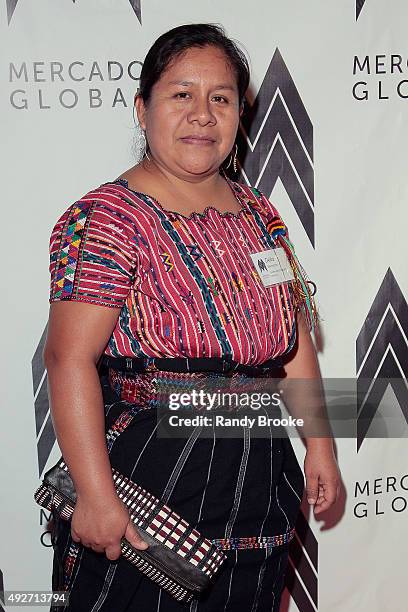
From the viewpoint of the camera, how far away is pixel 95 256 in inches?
45.3

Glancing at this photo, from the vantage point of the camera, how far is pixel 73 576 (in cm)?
125

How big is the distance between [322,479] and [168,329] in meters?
0.52

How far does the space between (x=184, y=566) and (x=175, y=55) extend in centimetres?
82

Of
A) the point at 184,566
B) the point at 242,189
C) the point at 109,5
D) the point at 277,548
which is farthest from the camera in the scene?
the point at 109,5

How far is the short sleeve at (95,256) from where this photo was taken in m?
1.14

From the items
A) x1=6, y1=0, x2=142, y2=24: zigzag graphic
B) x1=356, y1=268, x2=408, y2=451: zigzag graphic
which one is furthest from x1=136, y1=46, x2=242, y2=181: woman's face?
x1=356, y1=268, x2=408, y2=451: zigzag graphic

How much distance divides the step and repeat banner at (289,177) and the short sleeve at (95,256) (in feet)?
1.65

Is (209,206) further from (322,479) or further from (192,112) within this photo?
(322,479)

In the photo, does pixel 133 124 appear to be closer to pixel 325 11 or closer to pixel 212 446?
pixel 325 11

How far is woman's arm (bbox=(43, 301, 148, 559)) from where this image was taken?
44.4 inches

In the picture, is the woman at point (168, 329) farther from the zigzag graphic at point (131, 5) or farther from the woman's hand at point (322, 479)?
the zigzag graphic at point (131, 5)

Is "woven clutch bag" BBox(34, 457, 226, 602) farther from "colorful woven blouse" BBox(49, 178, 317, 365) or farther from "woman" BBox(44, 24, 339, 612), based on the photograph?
"colorful woven blouse" BBox(49, 178, 317, 365)

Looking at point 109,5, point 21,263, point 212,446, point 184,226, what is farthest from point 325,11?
point 212,446

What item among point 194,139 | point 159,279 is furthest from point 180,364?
point 194,139
